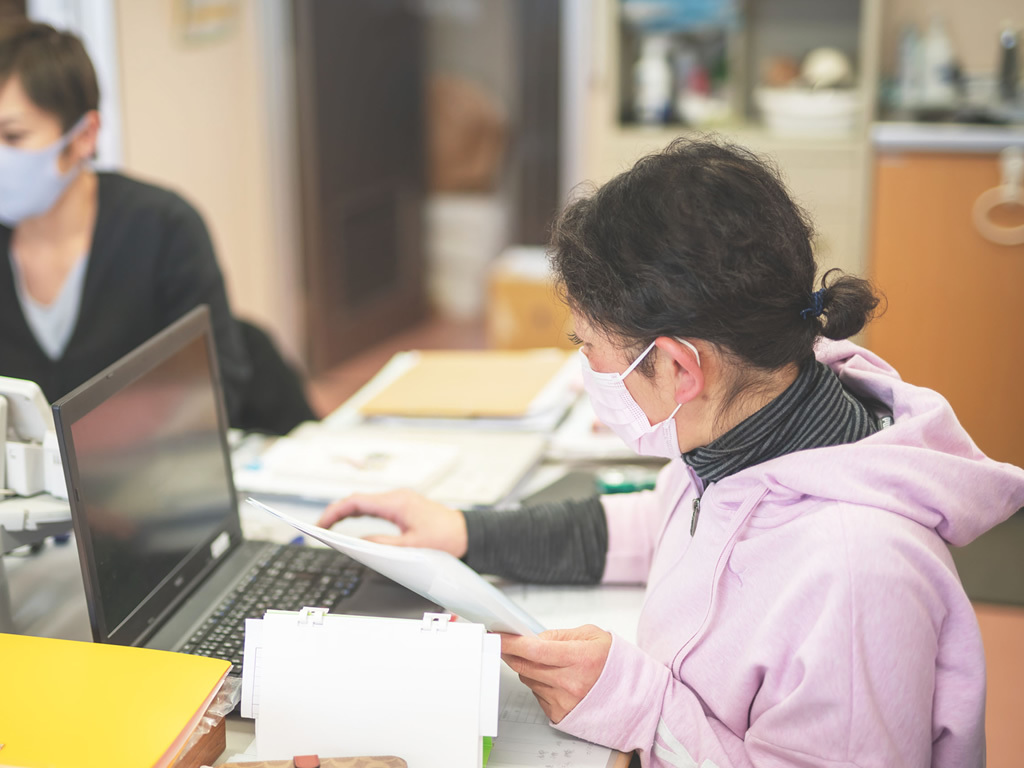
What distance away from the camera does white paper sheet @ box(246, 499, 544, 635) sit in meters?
0.97

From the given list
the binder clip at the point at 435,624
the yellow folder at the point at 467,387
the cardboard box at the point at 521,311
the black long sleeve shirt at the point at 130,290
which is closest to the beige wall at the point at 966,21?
the cardboard box at the point at 521,311

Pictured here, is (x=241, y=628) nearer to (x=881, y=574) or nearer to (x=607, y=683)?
(x=607, y=683)

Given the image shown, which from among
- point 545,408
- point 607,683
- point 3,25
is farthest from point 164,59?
point 607,683

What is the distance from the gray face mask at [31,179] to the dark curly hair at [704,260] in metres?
1.17

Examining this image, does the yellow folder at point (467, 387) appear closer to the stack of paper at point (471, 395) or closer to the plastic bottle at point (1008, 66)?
the stack of paper at point (471, 395)

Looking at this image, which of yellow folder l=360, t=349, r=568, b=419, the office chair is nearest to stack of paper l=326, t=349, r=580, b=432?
yellow folder l=360, t=349, r=568, b=419

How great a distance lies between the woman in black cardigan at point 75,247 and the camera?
1.78 m

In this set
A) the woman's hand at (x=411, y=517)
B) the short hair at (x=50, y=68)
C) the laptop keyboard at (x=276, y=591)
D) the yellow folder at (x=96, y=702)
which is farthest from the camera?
the short hair at (x=50, y=68)

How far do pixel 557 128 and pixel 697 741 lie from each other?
3828mm

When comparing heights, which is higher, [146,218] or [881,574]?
[146,218]

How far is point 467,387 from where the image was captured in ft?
6.24

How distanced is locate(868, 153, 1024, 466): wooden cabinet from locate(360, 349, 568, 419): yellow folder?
1.38 meters

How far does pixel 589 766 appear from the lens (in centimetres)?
95

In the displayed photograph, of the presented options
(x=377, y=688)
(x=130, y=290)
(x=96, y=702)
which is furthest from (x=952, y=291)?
(x=96, y=702)
